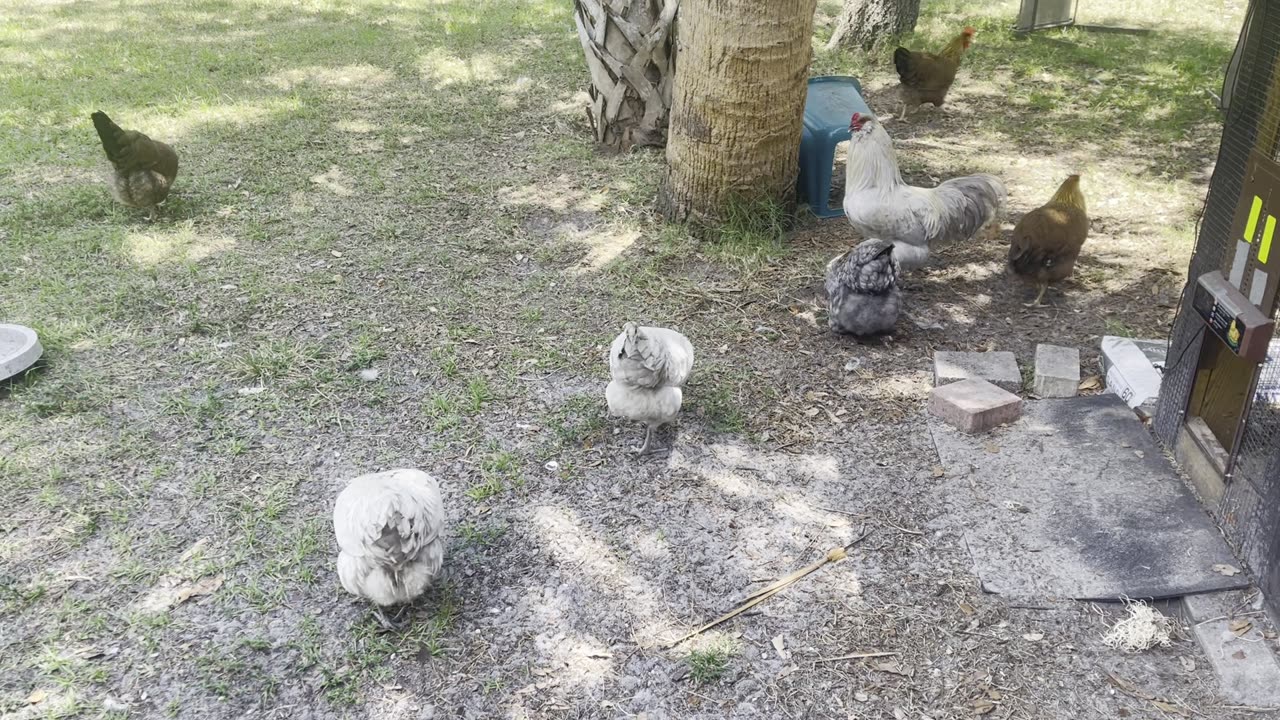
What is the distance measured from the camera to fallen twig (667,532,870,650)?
11.4 feet

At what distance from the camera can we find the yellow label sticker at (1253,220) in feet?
10.9

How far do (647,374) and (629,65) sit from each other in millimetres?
4147

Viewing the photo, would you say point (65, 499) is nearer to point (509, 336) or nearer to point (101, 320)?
point (101, 320)

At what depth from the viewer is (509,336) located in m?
5.42

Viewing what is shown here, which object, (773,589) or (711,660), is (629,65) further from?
(711,660)

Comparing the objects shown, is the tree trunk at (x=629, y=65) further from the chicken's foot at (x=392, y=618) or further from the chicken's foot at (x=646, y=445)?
the chicken's foot at (x=392, y=618)

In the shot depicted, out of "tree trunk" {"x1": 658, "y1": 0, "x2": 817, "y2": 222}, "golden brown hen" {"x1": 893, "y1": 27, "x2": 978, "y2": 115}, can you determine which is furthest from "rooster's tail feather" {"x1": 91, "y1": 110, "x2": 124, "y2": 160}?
"golden brown hen" {"x1": 893, "y1": 27, "x2": 978, "y2": 115}

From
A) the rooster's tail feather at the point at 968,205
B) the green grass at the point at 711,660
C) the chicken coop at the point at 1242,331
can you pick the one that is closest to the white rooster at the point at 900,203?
the rooster's tail feather at the point at 968,205

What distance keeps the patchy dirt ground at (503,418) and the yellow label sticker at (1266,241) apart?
1.47m

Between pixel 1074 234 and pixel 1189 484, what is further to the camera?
pixel 1074 234

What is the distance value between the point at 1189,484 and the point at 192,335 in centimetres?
545

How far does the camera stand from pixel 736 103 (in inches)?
237

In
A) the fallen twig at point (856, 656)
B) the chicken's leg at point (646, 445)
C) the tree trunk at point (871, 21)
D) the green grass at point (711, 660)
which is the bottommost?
the green grass at point (711, 660)

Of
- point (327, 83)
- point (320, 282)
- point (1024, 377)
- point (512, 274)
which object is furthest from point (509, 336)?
point (327, 83)
